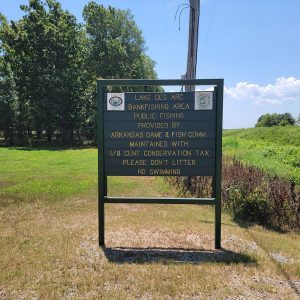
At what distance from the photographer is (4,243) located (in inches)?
230

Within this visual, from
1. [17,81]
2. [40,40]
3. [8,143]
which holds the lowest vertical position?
[8,143]

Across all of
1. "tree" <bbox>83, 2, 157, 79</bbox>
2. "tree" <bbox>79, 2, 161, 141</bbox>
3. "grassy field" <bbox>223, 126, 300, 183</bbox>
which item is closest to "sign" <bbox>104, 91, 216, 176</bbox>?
"grassy field" <bbox>223, 126, 300, 183</bbox>

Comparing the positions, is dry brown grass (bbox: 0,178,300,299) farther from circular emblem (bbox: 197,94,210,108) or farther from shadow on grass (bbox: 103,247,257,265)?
circular emblem (bbox: 197,94,210,108)

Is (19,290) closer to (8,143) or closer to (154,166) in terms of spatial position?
(154,166)

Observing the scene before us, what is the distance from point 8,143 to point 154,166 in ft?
117

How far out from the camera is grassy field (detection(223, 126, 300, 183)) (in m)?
22.1

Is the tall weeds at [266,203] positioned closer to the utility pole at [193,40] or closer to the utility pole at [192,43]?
the utility pole at [192,43]

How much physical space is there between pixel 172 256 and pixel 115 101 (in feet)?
7.60

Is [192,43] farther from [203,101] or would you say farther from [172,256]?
[172,256]

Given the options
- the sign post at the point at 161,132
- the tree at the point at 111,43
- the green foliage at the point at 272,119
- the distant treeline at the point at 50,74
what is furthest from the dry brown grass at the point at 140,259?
the green foliage at the point at 272,119

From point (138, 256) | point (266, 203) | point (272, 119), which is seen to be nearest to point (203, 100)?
point (138, 256)

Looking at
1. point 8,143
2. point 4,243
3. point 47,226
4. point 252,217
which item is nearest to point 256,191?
point 252,217

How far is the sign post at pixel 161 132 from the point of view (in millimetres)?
5641

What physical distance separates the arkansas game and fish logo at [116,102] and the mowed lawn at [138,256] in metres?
2.03
